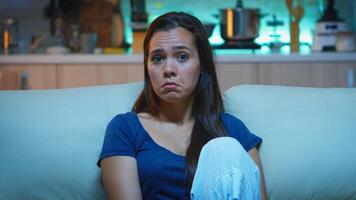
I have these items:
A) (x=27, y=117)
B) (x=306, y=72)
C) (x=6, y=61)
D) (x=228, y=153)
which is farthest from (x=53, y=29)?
(x=228, y=153)

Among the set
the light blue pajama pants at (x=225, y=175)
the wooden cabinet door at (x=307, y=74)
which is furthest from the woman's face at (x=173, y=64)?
the wooden cabinet door at (x=307, y=74)

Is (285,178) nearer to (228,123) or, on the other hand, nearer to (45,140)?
(228,123)

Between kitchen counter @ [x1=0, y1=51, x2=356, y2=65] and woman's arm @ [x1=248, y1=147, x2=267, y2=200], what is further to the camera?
kitchen counter @ [x1=0, y1=51, x2=356, y2=65]

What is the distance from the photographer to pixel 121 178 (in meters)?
1.41

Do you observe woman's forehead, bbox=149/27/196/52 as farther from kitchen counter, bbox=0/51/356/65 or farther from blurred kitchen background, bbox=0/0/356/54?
blurred kitchen background, bbox=0/0/356/54

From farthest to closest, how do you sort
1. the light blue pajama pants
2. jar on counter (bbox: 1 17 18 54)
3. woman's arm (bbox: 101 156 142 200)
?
jar on counter (bbox: 1 17 18 54), woman's arm (bbox: 101 156 142 200), the light blue pajama pants

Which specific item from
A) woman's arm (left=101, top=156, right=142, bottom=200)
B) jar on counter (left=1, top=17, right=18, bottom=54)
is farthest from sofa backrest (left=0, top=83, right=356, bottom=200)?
jar on counter (left=1, top=17, right=18, bottom=54)

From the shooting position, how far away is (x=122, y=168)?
4.68 ft

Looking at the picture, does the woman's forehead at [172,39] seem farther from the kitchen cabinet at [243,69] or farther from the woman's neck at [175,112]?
the kitchen cabinet at [243,69]

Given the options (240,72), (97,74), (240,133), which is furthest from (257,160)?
(97,74)

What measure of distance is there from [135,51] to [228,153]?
2.10m

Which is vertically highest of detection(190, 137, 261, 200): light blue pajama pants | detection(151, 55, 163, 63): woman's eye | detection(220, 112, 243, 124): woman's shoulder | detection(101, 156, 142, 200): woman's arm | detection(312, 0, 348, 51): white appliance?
detection(312, 0, 348, 51): white appliance

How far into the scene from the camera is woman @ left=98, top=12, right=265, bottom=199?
4.75ft

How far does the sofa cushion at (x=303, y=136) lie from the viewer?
5.14ft
